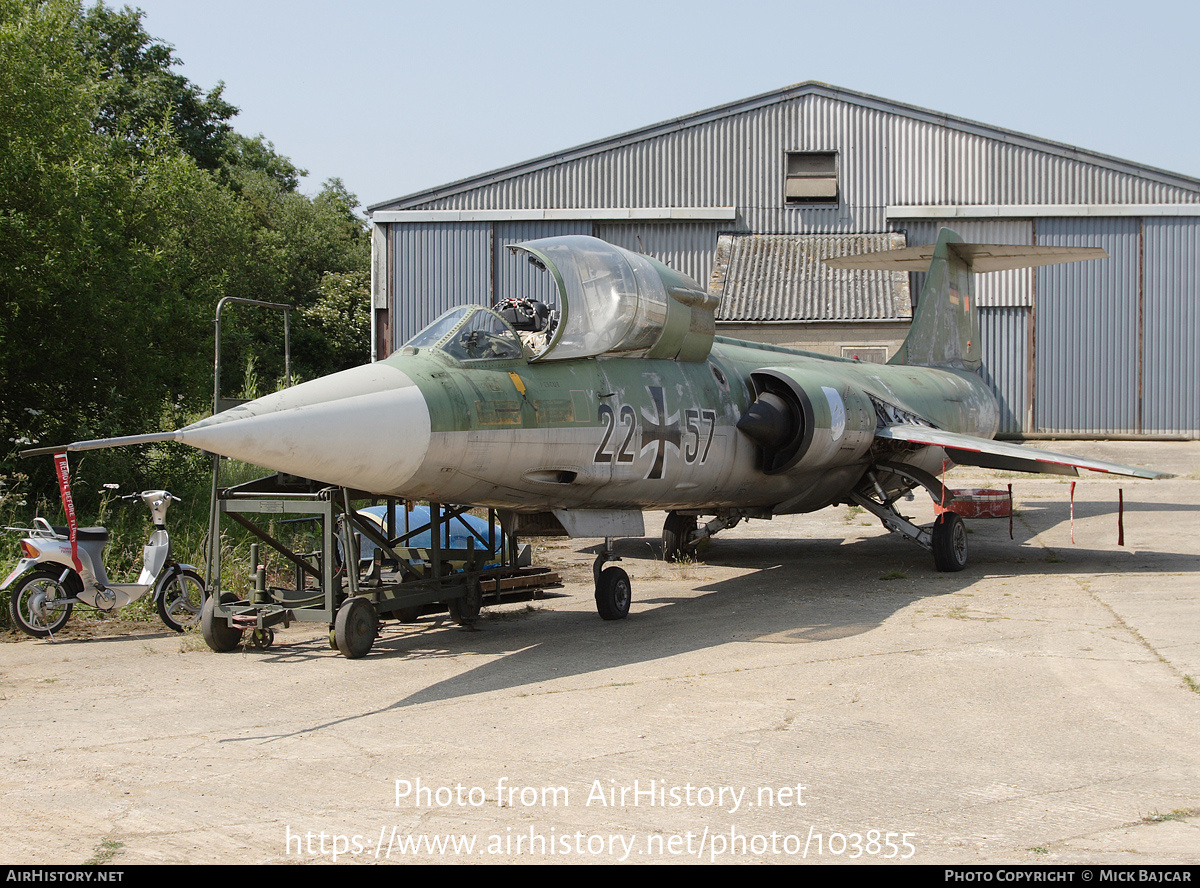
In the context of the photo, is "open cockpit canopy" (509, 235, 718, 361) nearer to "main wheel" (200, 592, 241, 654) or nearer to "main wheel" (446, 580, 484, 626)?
"main wheel" (446, 580, 484, 626)

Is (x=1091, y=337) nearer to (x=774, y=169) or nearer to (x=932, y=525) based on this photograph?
(x=774, y=169)

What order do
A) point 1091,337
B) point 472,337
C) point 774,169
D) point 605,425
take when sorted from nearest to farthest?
point 472,337 → point 605,425 → point 1091,337 → point 774,169

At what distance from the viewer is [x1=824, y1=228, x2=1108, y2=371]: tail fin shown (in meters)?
17.5

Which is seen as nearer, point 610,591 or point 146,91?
point 610,591

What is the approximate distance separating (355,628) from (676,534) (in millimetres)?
7030

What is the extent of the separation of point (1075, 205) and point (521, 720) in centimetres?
2680

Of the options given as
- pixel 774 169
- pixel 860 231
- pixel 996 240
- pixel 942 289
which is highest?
pixel 774 169

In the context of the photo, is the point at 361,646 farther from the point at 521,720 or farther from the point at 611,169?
the point at 611,169

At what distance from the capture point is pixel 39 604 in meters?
9.39

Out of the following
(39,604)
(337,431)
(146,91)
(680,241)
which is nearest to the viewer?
(337,431)

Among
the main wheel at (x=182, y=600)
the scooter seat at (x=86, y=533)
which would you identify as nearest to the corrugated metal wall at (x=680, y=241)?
the main wheel at (x=182, y=600)

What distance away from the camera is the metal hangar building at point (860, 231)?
27.9m

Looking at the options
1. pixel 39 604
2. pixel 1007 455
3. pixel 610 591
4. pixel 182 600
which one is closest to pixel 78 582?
pixel 39 604
